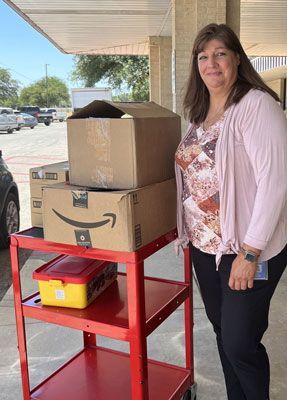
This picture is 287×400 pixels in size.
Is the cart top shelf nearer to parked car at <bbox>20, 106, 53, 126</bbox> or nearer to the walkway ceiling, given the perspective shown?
the walkway ceiling

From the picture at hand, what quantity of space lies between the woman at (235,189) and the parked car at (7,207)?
11.8 feet

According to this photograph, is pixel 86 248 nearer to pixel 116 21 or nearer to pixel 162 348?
pixel 162 348

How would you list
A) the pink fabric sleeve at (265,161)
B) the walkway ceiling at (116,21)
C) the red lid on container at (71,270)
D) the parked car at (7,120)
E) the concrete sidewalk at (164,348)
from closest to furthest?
the pink fabric sleeve at (265,161) → the red lid on container at (71,270) → the concrete sidewalk at (164,348) → the walkway ceiling at (116,21) → the parked car at (7,120)

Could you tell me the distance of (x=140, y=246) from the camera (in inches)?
69.0

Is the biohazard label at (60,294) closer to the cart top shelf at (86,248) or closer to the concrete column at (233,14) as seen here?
the cart top shelf at (86,248)

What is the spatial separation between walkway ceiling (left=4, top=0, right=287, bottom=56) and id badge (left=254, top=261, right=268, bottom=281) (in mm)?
7106

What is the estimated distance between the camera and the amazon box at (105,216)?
1688 millimetres

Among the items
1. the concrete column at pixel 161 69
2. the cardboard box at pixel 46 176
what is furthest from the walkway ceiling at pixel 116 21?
the cardboard box at pixel 46 176

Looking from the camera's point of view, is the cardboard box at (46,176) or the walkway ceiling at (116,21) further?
the walkway ceiling at (116,21)

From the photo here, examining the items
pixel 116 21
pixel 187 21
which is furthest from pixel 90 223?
pixel 116 21

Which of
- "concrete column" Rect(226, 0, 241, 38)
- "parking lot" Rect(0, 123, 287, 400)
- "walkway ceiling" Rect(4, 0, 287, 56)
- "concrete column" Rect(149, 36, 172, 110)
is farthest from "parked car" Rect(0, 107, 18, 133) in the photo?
"parking lot" Rect(0, 123, 287, 400)

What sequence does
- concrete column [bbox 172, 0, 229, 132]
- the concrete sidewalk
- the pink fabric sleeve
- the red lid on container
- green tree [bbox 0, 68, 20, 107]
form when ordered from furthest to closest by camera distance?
green tree [bbox 0, 68, 20, 107], concrete column [bbox 172, 0, 229, 132], the concrete sidewalk, the red lid on container, the pink fabric sleeve

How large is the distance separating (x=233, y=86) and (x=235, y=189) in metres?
0.40

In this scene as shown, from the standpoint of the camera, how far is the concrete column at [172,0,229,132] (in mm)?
5012
